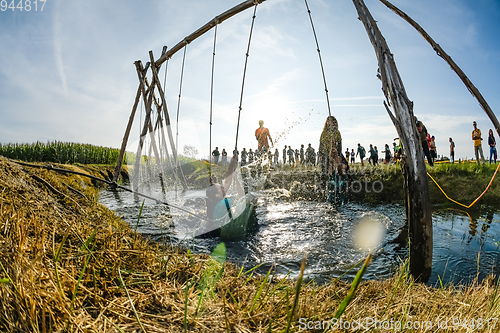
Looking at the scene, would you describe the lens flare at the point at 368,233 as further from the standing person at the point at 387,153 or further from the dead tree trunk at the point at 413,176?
the standing person at the point at 387,153

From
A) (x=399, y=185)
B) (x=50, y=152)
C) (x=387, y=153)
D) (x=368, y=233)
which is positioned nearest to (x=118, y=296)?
(x=368, y=233)

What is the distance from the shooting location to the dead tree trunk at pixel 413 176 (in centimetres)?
333

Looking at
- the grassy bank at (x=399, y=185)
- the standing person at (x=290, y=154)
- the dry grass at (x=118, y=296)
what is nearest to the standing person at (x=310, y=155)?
the standing person at (x=290, y=154)

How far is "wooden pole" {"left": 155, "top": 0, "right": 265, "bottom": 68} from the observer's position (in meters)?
5.69

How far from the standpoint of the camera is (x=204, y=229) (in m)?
5.86

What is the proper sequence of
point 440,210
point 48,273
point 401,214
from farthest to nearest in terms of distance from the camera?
point 440,210, point 401,214, point 48,273

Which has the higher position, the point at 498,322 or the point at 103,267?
the point at 103,267

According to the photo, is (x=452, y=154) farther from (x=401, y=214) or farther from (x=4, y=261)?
(x=4, y=261)

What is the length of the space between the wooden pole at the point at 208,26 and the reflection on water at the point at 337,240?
16.7 ft

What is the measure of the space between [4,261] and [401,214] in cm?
863

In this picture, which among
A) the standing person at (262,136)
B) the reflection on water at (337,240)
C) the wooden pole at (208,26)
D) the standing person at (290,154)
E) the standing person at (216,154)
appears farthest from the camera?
the standing person at (216,154)

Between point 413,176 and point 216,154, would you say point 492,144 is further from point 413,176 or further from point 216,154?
point 216,154

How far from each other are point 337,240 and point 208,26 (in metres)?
6.23

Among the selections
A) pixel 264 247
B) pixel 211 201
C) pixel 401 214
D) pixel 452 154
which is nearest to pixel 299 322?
pixel 264 247
